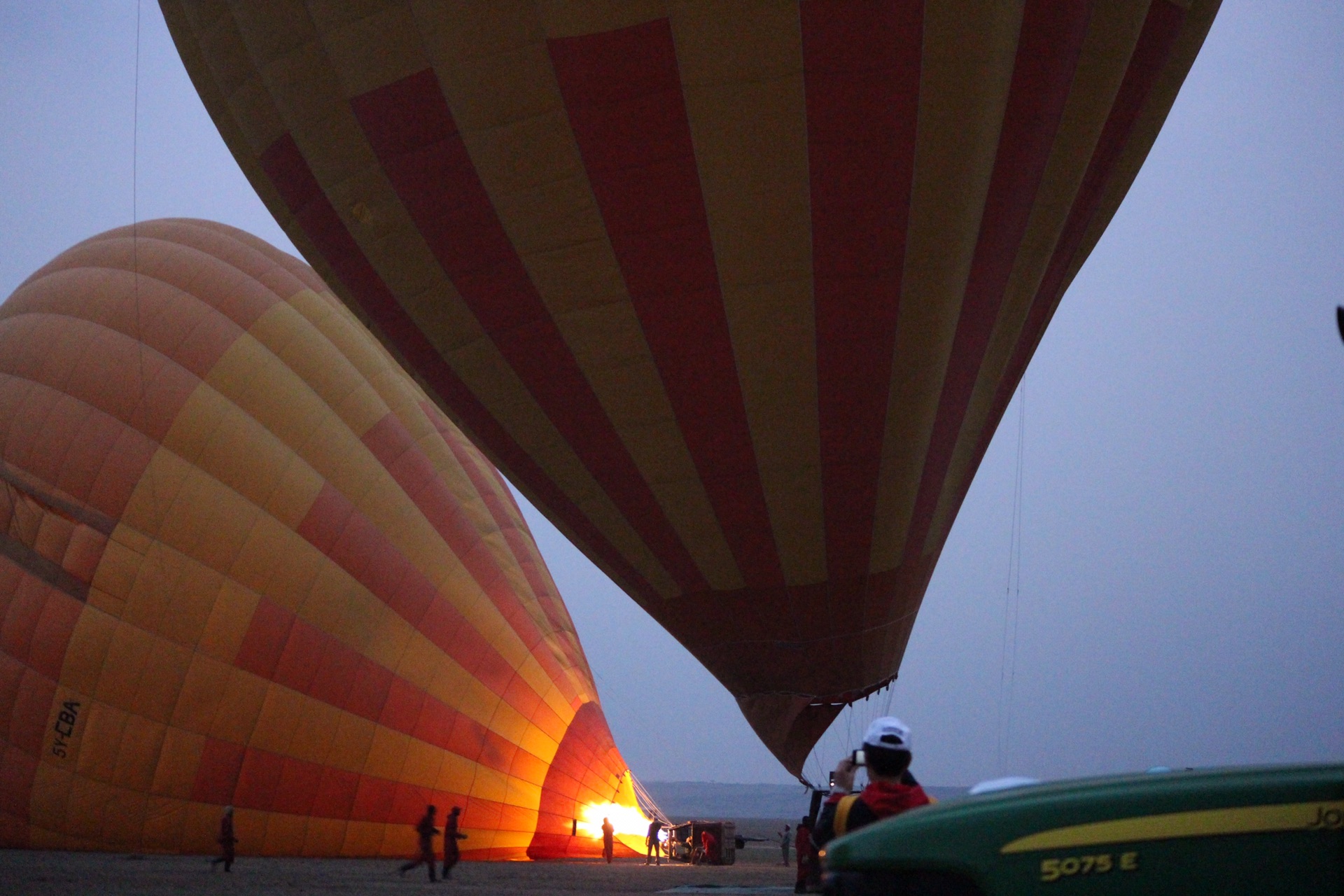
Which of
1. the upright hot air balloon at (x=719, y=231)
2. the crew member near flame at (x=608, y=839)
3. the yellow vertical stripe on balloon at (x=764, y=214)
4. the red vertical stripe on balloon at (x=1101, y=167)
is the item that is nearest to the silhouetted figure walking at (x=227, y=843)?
the crew member near flame at (x=608, y=839)

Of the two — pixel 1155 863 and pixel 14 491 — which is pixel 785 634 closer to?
pixel 1155 863

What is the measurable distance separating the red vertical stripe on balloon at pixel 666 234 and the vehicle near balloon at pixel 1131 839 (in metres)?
6.24

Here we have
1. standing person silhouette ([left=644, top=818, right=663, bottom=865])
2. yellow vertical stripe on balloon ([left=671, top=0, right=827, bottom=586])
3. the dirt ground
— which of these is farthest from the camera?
standing person silhouette ([left=644, top=818, right=663, bottom=865])

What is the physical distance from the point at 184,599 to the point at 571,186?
23.1 feet

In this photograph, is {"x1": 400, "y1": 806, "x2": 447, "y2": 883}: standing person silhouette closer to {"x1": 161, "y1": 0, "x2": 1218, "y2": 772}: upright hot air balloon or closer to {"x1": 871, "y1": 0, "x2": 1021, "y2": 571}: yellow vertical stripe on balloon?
{"x1": 161, "y1": 0, "x2": 1218, "y2": 772}: upright hot air balloon

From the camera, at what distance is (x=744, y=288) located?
8.07m

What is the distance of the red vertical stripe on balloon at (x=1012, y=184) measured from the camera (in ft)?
26.0

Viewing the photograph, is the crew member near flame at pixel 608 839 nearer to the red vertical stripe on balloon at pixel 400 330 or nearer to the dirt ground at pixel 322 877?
the dirt ground at pixel 322 877

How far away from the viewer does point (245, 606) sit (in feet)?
39.9

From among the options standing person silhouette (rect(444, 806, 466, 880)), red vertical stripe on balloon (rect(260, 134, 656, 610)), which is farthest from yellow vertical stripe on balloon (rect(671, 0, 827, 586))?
standing person silhouette (rect(444, 806, 466, 880))

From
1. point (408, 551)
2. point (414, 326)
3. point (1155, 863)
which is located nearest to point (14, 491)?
point (408, 551)

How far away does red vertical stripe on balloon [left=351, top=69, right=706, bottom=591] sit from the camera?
8.04m

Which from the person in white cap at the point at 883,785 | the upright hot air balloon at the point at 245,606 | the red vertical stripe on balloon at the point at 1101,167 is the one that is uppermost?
the red vertical stripe on balloon at the point at 1101,167

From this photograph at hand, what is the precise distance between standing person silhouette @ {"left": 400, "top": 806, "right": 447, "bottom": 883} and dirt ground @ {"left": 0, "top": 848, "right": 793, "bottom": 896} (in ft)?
0.42
